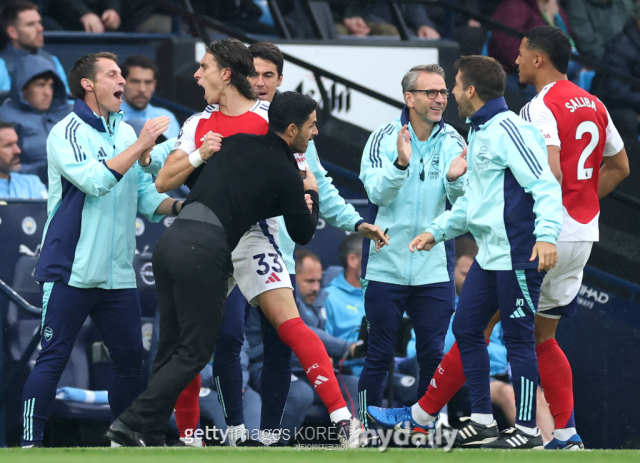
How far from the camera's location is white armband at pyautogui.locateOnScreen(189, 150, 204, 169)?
418 cm

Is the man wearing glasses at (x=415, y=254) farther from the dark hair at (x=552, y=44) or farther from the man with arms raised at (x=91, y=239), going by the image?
the man with arms raised at (x=91, y=239)

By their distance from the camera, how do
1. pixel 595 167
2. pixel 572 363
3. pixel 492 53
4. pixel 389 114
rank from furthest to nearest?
pixel 492 53, pixel 389 114, pixel 572 363, pixel 595 167

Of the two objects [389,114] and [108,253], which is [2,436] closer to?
[108,253]

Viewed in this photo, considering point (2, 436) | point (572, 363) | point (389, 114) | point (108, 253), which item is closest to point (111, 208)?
point (108, 253)

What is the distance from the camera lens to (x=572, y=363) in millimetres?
6434

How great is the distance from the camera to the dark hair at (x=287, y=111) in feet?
13.8

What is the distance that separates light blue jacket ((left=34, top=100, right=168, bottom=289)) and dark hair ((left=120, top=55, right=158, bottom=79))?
1.80m

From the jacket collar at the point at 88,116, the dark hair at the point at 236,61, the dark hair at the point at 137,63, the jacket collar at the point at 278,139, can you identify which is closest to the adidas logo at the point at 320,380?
the jacket collar at the point at 278,139

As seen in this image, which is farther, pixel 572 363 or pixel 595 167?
pixel 572 363

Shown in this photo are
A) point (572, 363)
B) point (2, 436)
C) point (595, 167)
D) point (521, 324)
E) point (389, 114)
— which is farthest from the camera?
point (389, 114)

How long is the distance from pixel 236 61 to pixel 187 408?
1.71 m

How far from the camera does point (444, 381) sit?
461cm

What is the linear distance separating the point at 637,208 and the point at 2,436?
4.49m

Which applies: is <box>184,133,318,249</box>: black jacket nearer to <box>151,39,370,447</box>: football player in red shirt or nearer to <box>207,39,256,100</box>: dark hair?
<box>151,39,370,447</box>: football player in red shirt
